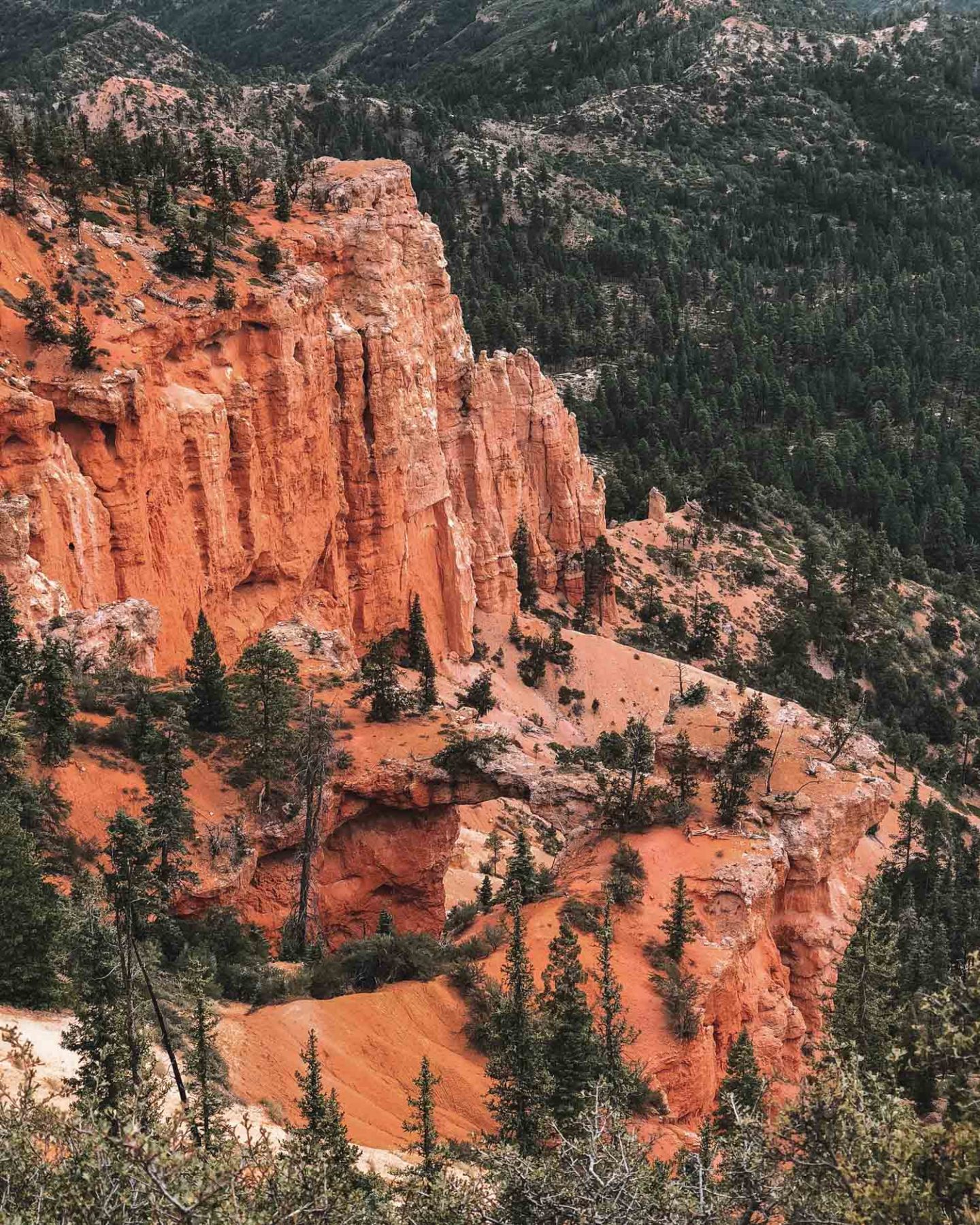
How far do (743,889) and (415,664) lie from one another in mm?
33302

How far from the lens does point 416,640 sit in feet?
213

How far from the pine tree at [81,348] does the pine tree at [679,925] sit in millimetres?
29879

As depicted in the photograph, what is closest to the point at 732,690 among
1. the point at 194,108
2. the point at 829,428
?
the point at 829,428

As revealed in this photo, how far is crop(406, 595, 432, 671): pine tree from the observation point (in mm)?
64250

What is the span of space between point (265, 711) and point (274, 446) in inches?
816

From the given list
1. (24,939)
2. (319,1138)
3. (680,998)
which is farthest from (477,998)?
(319,1138)

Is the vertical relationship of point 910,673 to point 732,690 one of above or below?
below

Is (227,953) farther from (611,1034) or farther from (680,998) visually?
(680,998)

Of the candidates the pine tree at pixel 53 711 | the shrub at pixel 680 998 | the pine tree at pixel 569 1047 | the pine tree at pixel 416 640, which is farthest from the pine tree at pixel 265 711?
the pine tree at pixel 416 640

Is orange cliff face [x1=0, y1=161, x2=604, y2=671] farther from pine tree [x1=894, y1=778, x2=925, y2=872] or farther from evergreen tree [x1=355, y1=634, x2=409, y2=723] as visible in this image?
pine tree [x1=894, y1=778, x2=925, y2=872]

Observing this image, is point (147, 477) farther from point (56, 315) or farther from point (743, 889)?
point (743, 889)

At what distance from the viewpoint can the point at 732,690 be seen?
244 feet

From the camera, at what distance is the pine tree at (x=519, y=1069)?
893 inches

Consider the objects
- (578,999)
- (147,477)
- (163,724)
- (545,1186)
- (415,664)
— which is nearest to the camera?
(545,1186)
